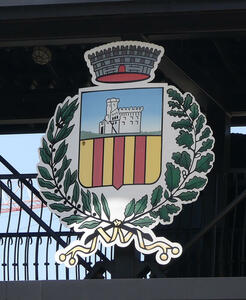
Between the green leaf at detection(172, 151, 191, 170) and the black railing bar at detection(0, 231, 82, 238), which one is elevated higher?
the green leaf at detection(172, 151, 191, 170)

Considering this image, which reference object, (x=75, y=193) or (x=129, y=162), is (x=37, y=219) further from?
(x=129, y=162)

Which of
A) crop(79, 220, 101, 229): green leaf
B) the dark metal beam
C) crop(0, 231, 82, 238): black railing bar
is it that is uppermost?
the dark metal beam

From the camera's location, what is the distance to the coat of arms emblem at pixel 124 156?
13672 millimetres

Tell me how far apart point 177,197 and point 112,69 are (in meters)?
1.31

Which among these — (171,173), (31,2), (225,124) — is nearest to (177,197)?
(171,173)

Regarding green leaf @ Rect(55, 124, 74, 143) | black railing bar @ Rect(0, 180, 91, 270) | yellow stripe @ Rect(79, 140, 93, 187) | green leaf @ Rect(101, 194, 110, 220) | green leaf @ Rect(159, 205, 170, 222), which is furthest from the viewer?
black railing bar @ Rect(0, 180, 91, 270)

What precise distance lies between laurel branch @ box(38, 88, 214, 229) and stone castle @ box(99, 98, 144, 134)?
0.30 metres

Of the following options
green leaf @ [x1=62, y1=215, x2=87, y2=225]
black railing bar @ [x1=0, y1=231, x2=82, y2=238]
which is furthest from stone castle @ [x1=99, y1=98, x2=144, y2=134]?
black railing bar @ [x1=0, y1=231, x2=82, y2=238]

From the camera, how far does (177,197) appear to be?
13680mm

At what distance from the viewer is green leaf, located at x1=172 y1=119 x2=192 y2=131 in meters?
13.8

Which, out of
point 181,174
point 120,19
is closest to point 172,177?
point 181,174

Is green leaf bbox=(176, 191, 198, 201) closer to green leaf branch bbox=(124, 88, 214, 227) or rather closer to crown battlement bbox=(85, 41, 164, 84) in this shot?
green leaf branch bbox=(124, 88, 214, 227)

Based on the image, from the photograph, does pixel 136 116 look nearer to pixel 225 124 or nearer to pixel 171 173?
pixel 171 173

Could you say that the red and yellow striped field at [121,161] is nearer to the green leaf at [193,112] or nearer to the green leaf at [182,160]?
the green leaf at [182,160]
